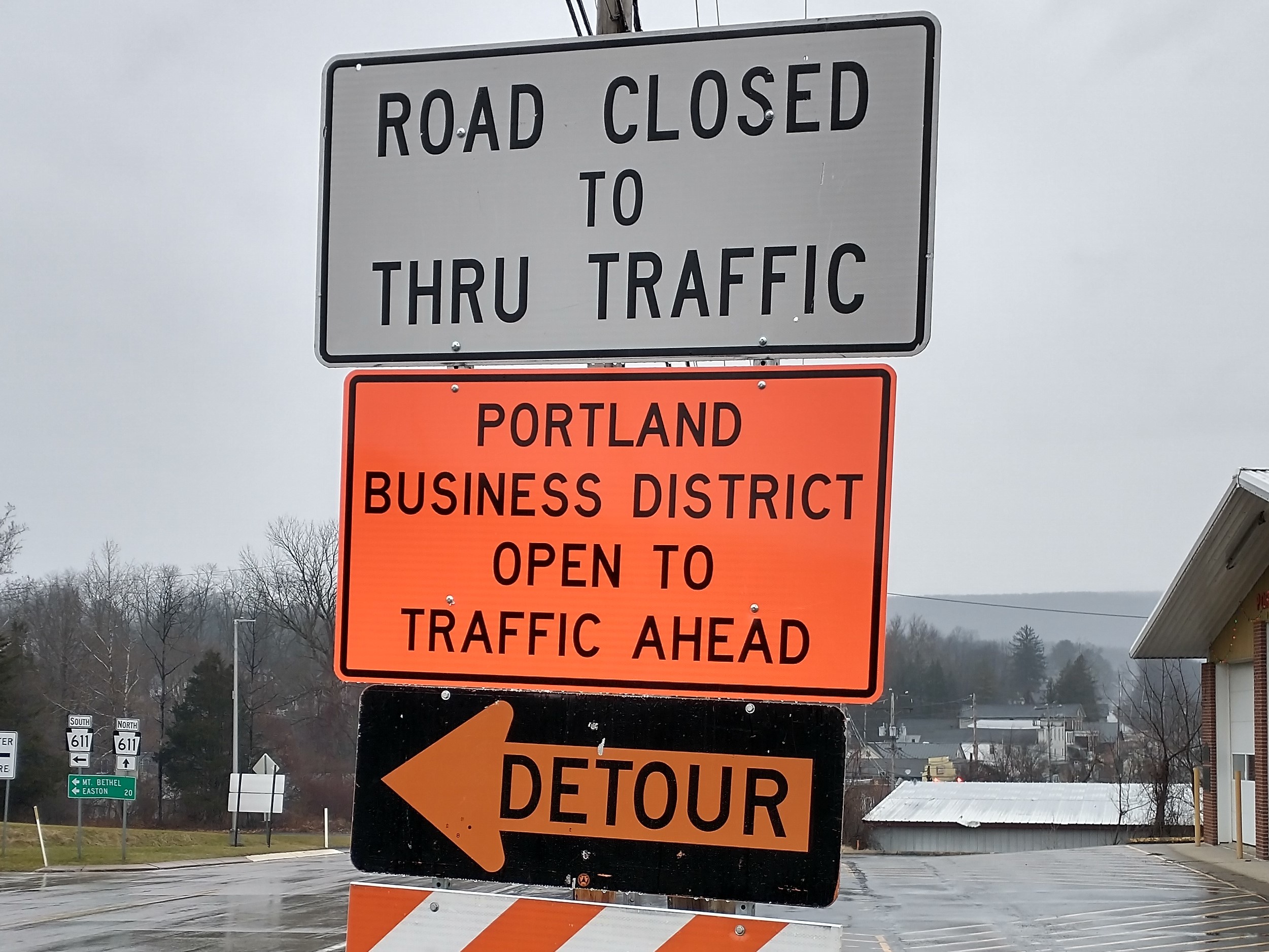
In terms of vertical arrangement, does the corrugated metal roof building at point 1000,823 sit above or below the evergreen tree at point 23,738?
below

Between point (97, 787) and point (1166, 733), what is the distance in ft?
109

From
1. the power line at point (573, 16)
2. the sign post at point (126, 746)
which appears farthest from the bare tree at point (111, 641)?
the power line at point (573, 16)

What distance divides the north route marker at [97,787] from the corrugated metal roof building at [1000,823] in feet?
96.2

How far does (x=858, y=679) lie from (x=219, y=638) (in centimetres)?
7521

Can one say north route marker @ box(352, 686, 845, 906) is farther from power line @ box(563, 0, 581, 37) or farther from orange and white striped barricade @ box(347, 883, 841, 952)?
power line @ box(563, 0, 581, 37)

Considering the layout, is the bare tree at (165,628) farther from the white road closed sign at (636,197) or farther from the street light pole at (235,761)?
the white road closed sign at (636,197)

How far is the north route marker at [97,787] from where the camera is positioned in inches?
1147

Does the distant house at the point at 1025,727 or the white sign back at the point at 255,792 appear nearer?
the white sign back at the point at 255,792

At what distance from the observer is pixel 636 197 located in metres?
2.80

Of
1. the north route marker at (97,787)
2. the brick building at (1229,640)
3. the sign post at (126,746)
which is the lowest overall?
the north route marker at (97,787)

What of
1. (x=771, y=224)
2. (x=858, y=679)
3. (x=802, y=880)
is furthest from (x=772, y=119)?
(x=802, y=880)

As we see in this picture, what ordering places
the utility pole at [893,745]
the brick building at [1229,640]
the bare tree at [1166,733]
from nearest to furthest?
1. the brick building at [1229,640]
2. the bare tree at [1166,733]
3. the utility pole at [893,745]

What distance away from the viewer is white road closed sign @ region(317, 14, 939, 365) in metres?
2.69

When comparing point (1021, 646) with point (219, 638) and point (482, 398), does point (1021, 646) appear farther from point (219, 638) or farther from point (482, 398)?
point (482, 398)
